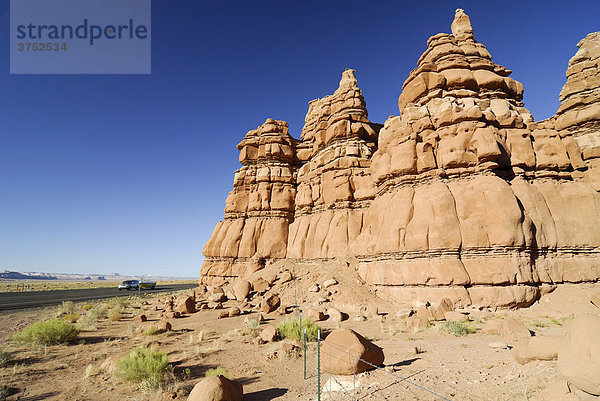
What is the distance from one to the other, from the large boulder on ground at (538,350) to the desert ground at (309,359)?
0.14m

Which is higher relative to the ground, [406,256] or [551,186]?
[551,186]

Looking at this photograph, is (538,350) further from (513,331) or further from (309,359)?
(309,359)

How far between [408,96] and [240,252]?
26.8 meters

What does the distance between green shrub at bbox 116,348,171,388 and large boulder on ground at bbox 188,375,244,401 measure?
110 inches

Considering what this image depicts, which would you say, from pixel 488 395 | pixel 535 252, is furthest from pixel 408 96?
pixel 488 395

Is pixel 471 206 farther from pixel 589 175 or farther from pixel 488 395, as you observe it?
pixel 488 395

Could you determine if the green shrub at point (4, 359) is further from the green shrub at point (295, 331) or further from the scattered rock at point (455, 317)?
the scattered rock at point (455, 317)

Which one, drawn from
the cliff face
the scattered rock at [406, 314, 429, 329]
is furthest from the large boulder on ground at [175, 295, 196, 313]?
the scattered rock at [406, 314, 429, 329]

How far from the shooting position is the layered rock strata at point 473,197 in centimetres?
1747

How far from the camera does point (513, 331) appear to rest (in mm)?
11531

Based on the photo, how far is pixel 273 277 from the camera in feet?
93.7

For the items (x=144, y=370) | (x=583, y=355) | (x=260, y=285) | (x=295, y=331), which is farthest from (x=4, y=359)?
(x=583, y=355)

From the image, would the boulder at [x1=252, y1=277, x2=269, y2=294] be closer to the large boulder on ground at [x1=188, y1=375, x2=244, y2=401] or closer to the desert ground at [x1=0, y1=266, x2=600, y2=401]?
the desert ground at [x1=0, y1=266, x2=600, y2=401]

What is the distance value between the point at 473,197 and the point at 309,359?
15552 mm
